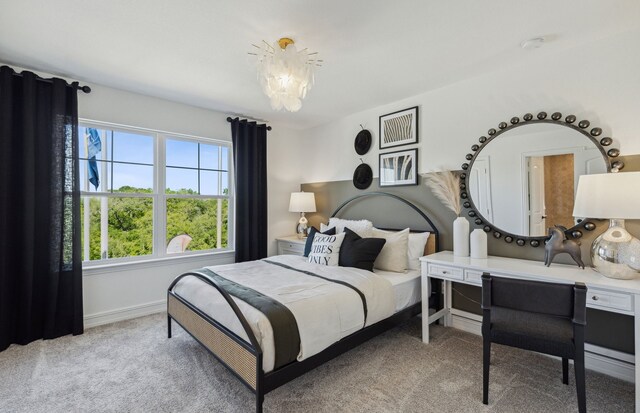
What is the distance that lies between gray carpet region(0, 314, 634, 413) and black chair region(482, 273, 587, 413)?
0.31 metres

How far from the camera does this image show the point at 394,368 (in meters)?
2.27

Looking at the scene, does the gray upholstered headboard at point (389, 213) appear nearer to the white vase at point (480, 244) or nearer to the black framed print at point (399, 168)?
the black framed print at point (399, 168)

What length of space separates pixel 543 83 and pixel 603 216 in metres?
1.29

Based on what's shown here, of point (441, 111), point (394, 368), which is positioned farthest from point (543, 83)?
point (394, 368)

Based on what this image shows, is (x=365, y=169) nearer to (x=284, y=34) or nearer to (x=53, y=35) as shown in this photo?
(x=284, y=34)

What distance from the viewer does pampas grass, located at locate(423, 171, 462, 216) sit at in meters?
2.92

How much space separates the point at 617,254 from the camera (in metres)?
1.94

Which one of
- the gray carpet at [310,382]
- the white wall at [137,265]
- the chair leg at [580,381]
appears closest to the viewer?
the chair leg at [580,381]

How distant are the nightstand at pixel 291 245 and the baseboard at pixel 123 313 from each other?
170 centimetres

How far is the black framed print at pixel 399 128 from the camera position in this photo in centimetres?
340

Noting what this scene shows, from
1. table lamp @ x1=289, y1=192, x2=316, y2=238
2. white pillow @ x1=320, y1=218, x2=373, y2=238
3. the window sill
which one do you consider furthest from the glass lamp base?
the window sill

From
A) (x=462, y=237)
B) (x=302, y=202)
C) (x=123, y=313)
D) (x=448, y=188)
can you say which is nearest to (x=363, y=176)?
(x=302, y=202)

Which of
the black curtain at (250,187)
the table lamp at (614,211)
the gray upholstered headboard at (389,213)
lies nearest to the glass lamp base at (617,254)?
the table lamp at (614,211)

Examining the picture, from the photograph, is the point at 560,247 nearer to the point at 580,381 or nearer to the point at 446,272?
the point at 446,272
